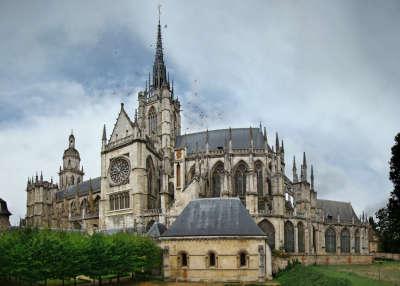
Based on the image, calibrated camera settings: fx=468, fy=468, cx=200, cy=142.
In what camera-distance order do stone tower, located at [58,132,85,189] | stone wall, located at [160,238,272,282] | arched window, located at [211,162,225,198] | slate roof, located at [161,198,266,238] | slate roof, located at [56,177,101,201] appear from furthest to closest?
stone tower, located at [58,132,85,189] → slate roof, located at [56,177,101,201] → arched window, located at [211,162,225,198] → slate roof, located at [161,198,266,238] → stone wall, located at [160,238,272,282]

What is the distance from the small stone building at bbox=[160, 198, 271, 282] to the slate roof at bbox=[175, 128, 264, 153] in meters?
19.7

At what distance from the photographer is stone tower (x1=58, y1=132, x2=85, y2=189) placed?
295 feet

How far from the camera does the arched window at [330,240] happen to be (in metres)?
59.1

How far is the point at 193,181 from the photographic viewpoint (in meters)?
51.1

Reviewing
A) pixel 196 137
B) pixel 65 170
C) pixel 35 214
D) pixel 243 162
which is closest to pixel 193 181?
pixel 243 162

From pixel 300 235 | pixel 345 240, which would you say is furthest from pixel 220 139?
pixel 345 240

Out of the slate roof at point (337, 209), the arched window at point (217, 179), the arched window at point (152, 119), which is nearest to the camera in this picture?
the arched window at point (217, 179)

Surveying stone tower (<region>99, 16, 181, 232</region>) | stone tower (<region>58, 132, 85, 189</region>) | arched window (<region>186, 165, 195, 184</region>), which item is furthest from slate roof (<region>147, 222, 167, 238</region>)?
stone tower (<region>58, 132, 85, 189</region>)

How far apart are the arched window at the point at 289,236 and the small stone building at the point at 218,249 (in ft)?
46.4

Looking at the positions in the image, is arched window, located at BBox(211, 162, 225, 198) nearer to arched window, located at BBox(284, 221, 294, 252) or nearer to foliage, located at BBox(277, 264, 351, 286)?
arched window, located at BBox(284, 221, 294, 252)

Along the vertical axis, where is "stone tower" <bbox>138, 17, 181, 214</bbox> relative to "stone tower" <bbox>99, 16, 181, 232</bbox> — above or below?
above

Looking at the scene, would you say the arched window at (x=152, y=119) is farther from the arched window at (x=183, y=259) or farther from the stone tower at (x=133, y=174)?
the arched window at (x=183, y=259)

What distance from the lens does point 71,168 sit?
298 feet

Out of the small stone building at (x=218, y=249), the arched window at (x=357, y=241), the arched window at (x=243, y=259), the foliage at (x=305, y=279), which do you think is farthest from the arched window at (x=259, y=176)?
the arched window at (x=243, y=259)
